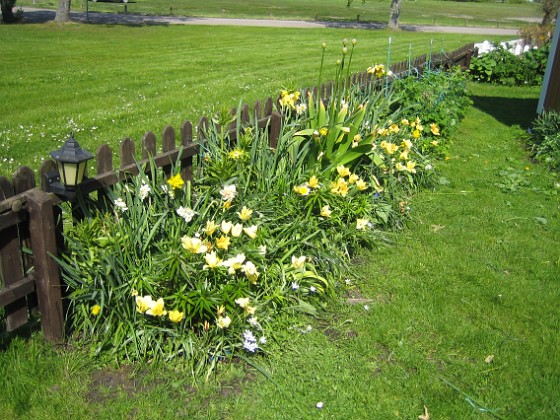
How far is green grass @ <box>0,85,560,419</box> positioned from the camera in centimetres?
297

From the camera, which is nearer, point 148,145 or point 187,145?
point 148,145

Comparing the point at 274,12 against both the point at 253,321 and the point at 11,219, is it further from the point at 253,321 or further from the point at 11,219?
the point at 11,219

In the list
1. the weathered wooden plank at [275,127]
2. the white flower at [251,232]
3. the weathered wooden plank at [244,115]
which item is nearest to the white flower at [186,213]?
the white flower at [251,232]

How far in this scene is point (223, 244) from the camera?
3.38 m

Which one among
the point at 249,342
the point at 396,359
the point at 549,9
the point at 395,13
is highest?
the point at 549,9

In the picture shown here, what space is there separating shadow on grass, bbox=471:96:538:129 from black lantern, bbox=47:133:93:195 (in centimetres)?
784

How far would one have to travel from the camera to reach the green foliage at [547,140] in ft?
23.3

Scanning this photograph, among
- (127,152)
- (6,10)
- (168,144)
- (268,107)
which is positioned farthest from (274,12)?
(127,152)

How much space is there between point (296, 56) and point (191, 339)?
13.4 metres

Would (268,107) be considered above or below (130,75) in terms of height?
above

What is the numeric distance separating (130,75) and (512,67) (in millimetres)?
8595

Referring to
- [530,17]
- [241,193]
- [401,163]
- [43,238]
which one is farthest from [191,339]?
[530,17]

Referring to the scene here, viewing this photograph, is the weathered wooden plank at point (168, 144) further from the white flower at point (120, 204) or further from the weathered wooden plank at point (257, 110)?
the weathered wooden plank at point (257, 110)

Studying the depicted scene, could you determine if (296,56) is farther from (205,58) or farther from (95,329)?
(95,329)
